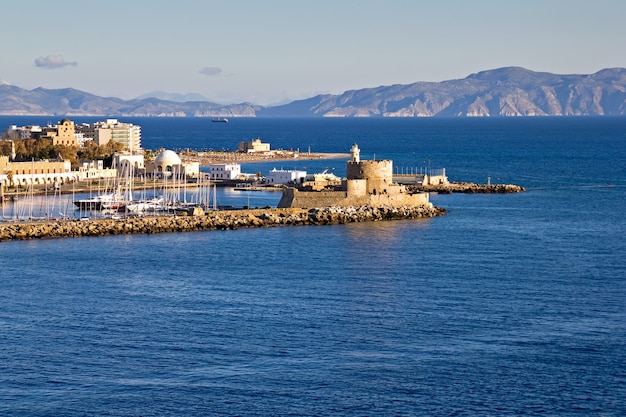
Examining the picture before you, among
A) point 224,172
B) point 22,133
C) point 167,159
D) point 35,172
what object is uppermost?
point 22,133

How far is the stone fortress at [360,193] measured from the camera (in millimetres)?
54281

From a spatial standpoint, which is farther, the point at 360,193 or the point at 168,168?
the point at 168,168

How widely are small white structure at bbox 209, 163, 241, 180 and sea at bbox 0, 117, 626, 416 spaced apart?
2940cm

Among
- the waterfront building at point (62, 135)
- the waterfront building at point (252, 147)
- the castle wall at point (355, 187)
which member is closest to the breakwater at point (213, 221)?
the castle wall at point (355, 187)

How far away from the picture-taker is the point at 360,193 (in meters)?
54.4

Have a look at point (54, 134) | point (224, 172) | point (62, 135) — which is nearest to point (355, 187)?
point (224, 172)

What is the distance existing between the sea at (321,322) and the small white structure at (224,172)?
96.5 feet

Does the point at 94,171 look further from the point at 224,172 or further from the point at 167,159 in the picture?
the point at 224,172

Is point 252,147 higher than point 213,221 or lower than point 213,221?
higher

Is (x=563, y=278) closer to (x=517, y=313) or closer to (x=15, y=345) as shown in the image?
(x=517, y=313)

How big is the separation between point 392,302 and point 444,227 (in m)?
18.2

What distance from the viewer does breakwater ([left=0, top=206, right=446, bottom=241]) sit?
46.6m

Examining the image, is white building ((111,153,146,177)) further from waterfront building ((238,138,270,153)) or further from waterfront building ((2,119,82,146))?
waterfront building ((238,138,270,153))

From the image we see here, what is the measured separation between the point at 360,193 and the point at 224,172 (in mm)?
25603
